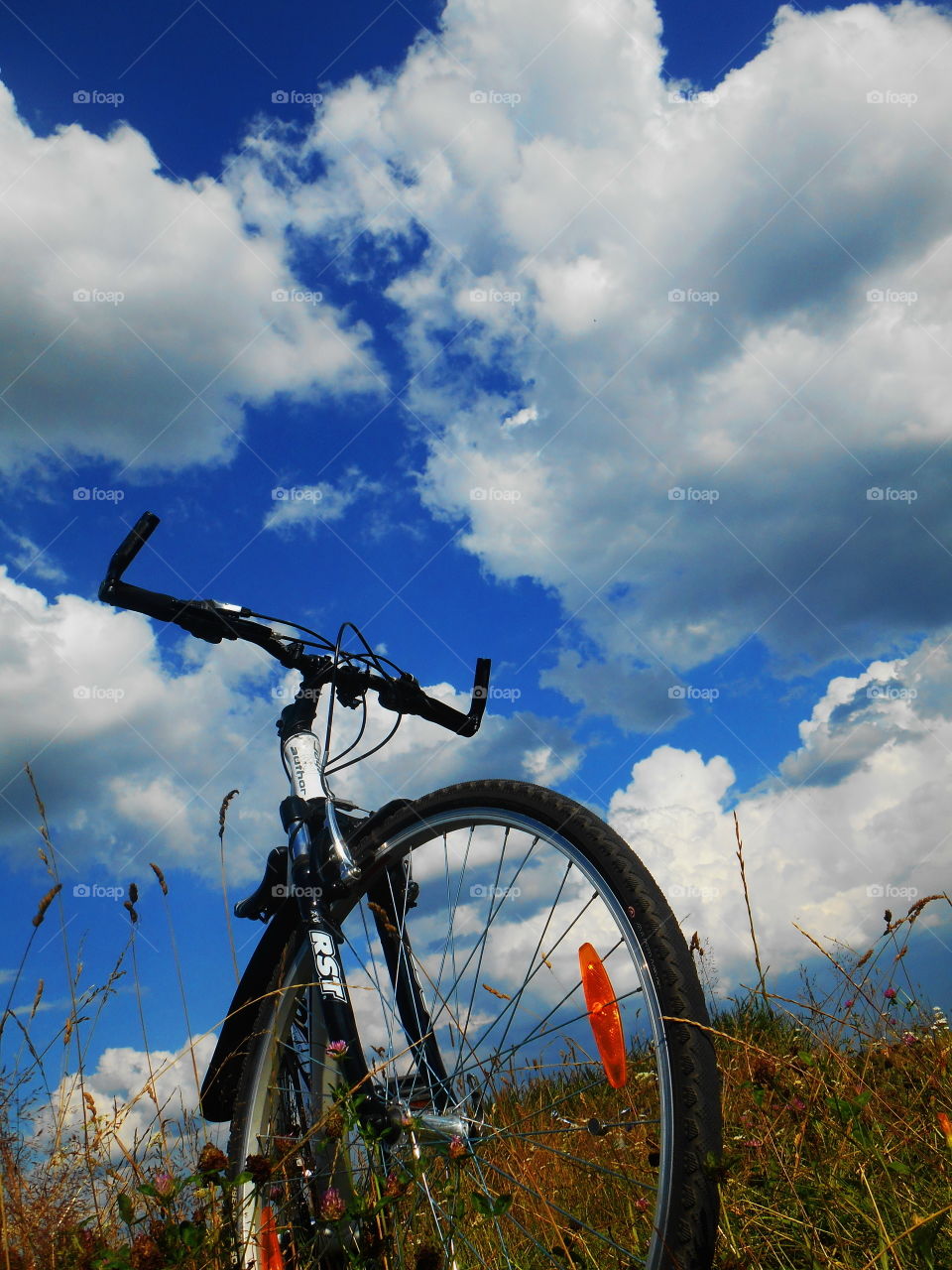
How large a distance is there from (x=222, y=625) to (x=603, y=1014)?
190 cm

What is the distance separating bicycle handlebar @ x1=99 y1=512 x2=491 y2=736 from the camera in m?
3.05

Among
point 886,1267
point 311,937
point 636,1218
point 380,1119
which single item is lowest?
point 886,1267

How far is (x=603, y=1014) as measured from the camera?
5.87 ft

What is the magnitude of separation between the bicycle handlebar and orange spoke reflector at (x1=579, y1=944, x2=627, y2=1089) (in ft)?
4.45

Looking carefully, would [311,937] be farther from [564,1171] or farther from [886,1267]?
[886,1267]

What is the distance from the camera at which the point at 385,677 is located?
3109 mm

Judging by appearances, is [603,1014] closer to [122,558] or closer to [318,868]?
[318,868]

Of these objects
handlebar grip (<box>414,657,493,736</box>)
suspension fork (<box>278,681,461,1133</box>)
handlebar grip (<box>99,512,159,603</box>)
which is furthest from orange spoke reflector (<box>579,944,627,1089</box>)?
handlebar grip (<box>99,512,159,603</box>)

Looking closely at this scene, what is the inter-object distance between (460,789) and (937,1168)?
141cm

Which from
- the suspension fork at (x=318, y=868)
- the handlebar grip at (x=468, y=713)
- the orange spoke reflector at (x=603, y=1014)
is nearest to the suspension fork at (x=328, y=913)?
the suspension fork at (x=318, y=868)

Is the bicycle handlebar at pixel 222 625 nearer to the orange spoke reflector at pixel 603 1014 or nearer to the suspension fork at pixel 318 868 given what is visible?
the suspension fork at pixel 318 868

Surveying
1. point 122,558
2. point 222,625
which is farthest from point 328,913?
point 122,558

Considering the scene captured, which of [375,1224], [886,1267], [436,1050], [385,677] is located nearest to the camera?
[886,1267]

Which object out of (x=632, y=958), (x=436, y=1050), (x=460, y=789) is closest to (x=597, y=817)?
(x=632, y=958)
